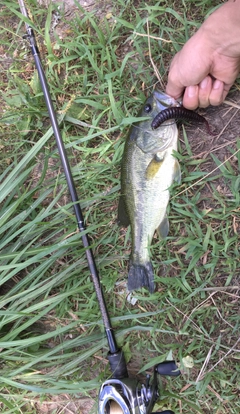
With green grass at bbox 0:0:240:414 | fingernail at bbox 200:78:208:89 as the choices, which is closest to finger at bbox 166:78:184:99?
fingernail at bbox 200:78:208:89

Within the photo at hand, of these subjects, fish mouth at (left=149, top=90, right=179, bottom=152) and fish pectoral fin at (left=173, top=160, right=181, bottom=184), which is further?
fish pectoral fin at (left=173, top=160, right=181, bottom=184)

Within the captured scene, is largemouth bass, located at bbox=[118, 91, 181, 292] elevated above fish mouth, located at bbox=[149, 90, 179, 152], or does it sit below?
below

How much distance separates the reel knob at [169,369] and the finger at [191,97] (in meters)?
1.53

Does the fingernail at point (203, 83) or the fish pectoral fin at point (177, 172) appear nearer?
the fingernail at point (203, 83)

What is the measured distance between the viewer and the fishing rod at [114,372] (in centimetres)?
222

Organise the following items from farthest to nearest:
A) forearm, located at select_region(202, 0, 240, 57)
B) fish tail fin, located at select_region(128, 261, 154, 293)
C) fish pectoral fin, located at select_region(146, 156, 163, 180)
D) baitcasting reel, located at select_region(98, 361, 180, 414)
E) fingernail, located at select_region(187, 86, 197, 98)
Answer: fish tail fin, located at select_region(128, 261, 154, 293)
fish pectoral fin, located at select_region(146, 156, 163, 180)
fingernail, located at select_region(187, 86, 197, 98)
baitcasting reel, located at select_region(98, 361, 180, 414)
forearm, located at select_region(202, 0, 240, 57)

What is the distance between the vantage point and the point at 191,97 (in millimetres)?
2320

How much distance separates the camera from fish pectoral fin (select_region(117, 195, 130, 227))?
2.57 m

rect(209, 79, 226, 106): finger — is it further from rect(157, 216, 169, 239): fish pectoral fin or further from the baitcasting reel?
the baitcasting reel

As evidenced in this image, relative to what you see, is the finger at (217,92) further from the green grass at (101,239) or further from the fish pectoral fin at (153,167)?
the fish pectoral fin at (153,167)

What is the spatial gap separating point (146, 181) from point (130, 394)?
125 centimetres

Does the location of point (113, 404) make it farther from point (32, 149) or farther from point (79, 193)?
point (32, 149)

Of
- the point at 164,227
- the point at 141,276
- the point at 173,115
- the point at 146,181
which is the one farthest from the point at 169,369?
the point at 173,115

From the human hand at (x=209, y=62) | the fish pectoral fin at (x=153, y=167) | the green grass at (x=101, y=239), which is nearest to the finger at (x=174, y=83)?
the human hand at (x=209, y=62)
